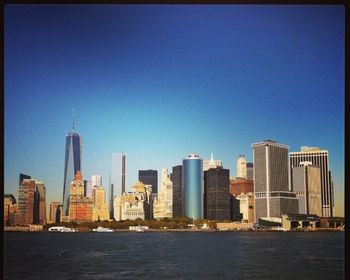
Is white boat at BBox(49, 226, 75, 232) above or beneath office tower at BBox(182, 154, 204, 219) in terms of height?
beneath

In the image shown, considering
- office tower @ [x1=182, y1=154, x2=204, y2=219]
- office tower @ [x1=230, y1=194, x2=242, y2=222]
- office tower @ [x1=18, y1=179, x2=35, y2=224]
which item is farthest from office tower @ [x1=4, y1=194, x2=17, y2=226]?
office tower @ [x1=230, y1=194, x2=242, y2=222]

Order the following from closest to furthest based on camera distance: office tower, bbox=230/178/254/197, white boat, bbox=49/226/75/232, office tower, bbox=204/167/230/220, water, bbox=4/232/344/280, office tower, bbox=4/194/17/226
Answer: water, bbox=4/232/344/280, office tower, bbox=4/194/17/226, white boat, bbox=49/226/75/232, office tower, bbox=204/167/230/220, office tower, bbox=230/178/254/197

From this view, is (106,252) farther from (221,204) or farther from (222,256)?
(221,204)

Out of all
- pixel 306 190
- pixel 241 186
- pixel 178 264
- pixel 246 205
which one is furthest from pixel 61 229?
pixel 178 264

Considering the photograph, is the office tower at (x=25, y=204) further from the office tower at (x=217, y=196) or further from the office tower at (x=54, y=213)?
the office tower at (x=217, y=196)

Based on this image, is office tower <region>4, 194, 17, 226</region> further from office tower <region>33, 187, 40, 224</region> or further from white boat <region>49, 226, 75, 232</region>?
white boat <region>49, 226, 75, 232</region>
